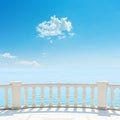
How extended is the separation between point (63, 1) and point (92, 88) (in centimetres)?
362

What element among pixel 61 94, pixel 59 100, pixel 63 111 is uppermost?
pixel 61 94

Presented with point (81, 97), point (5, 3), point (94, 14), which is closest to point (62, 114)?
point (81, 97)

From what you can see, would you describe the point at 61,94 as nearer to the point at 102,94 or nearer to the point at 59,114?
the point at 59,114

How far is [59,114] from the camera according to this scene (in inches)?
189

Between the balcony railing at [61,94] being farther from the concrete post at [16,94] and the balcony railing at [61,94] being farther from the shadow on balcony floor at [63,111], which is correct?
→ the shadow on balcony floor at [63,111]

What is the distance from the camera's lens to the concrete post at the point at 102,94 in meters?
5.15

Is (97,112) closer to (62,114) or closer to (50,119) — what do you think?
(62,114)

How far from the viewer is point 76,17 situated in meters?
8.47

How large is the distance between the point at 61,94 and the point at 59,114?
691mm

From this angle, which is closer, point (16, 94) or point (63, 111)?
point (63, 111)

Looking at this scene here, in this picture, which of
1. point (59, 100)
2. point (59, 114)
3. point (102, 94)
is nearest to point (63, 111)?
point (59, 114)

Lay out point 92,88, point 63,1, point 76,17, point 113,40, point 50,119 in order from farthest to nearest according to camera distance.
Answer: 1. point 113,40
2. point 76,17
3. point 63,1
4. point 92,88
5. point 50,119

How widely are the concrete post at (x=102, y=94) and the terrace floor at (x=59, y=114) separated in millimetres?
222

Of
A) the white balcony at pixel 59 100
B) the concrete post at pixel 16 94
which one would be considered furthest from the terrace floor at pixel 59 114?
the concrete post at pixel 16 94
